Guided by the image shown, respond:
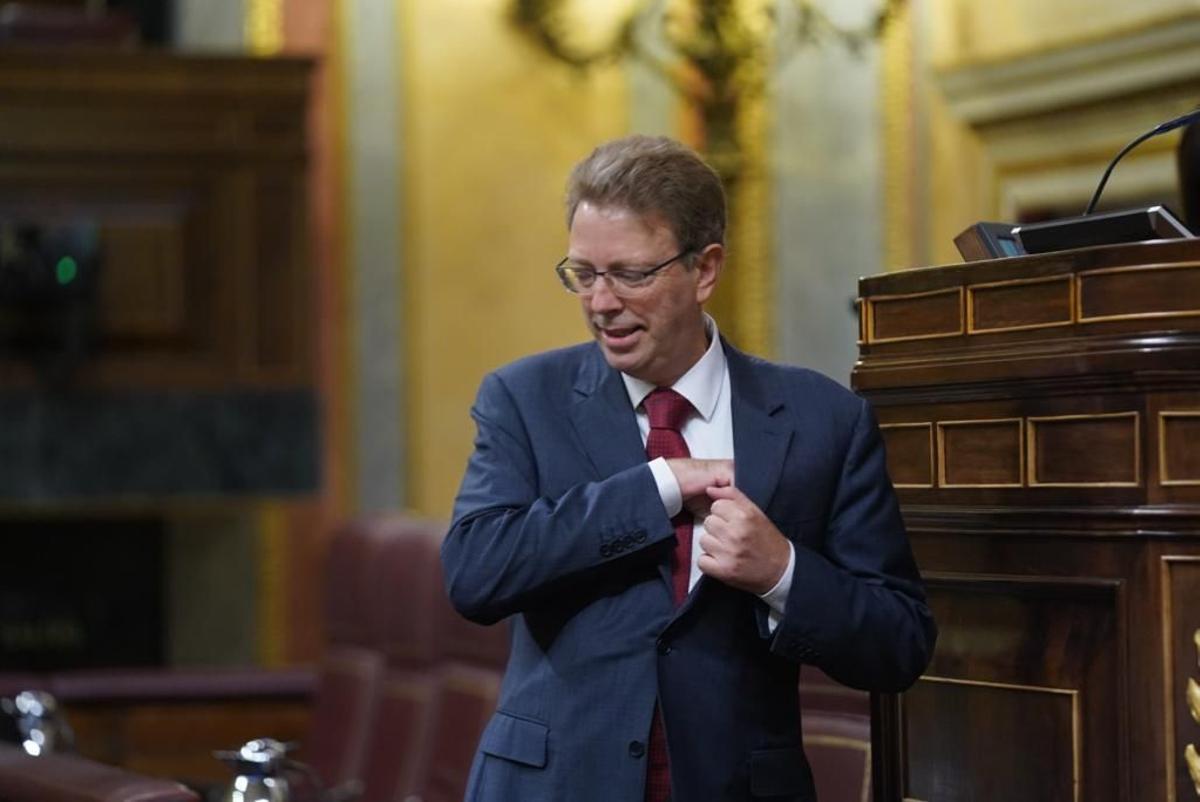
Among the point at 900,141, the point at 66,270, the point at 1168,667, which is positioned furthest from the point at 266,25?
the point at 1168,667

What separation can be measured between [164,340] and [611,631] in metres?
4.32

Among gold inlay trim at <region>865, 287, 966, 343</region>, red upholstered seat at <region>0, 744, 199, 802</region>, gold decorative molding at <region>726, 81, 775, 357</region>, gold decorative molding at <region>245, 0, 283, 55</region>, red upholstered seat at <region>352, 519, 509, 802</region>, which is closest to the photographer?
gold inlay trim at <region>865, 287, 966, 343</region>

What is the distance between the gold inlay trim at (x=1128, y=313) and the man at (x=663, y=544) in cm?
29

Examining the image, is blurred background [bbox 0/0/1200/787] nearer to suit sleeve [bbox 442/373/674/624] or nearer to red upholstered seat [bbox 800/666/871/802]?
red upholstered seat [bbox 800/666/871/802]

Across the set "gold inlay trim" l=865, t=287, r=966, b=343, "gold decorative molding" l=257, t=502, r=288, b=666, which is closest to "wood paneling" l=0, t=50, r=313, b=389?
"gold decorative molding" l=257, t=502, r=288, b=666

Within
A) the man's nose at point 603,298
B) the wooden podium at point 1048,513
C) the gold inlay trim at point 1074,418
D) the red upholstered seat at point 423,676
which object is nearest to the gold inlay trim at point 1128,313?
the wooden podium at point 1048,513

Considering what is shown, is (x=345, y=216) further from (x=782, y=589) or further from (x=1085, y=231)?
(x=782, y=589)

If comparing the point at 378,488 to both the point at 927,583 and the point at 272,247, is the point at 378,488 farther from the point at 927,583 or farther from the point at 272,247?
the point at 927,583

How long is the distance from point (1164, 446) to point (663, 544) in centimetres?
55

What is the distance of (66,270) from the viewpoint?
651 cm

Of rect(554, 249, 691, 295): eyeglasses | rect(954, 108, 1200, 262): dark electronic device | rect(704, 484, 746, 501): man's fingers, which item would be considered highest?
rect(954, 108, 1200, 262): dark electronic device

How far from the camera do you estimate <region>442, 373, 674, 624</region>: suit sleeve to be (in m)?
2.53

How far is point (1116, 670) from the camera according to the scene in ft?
8.41

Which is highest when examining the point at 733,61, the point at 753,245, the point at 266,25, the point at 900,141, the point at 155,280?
the point at 266,25
